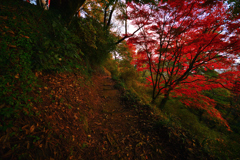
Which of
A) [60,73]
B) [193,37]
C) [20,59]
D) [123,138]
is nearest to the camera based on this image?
[20,59]

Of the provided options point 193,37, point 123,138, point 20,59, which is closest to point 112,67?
point 193,37

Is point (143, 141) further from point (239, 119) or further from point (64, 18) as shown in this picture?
point (239, 119)

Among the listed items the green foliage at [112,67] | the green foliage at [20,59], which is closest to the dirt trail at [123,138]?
the green foliage at [20,59]

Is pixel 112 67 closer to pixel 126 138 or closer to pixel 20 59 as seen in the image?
pixel 126 138

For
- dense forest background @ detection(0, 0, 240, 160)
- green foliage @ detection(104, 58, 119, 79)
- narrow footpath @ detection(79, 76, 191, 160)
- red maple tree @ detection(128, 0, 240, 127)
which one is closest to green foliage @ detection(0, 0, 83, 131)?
dense forest background @ detection(0, 0, 240, 160)

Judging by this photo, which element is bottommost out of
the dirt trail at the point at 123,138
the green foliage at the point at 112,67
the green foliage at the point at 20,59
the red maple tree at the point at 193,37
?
the dirt trail at the point at 123,138

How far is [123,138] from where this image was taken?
8.04ft

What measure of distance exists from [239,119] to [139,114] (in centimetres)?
1664

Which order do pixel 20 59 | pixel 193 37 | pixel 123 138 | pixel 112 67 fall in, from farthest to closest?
pixel 112 67 < pixel 193 37 < pixel 123 138 < pixel 20 59

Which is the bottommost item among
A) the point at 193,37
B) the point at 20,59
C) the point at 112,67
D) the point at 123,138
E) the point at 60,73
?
the point at 123,138

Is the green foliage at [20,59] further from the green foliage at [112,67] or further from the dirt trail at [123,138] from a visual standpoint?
the green foliage at [112,67]

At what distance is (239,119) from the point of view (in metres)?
11.0

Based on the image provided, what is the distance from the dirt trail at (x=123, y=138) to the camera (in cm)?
205

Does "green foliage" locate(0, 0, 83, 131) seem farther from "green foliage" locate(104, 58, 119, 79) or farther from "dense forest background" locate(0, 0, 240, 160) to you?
"green foliage" locate(104, 58, 119, 79)
